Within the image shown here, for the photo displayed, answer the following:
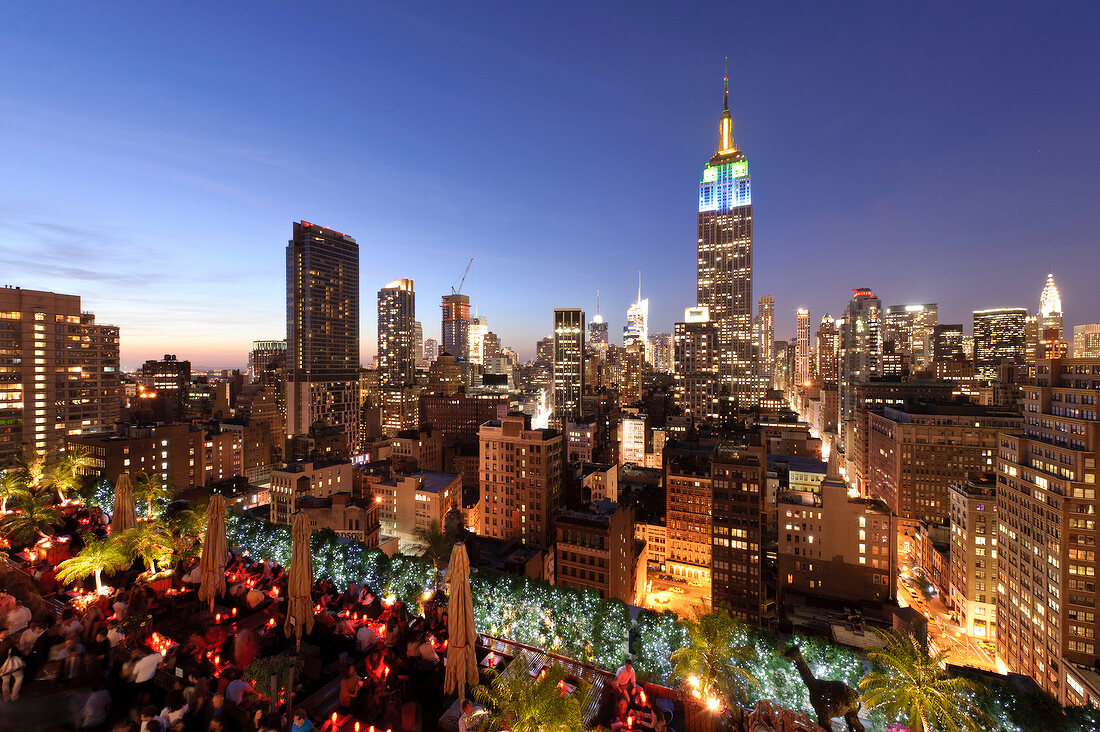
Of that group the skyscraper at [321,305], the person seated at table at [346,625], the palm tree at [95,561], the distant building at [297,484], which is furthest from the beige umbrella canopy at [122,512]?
the skyscraper at [321,305]

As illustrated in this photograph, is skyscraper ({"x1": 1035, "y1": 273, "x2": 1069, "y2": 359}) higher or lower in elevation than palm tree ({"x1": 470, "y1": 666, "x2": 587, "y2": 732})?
higher

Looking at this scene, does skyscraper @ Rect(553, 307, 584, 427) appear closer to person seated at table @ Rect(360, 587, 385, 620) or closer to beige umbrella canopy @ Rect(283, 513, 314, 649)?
person seated at table @ Rect(360, 587, 385, 620)

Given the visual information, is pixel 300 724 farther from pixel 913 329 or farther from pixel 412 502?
pixel 913 329

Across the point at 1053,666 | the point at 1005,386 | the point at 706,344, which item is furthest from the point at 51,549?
the point at 1005,386

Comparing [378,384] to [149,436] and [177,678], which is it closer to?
[149,436]

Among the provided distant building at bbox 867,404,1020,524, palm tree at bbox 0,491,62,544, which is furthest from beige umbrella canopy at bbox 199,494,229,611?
distant building at bbox 867,404,1020,524
